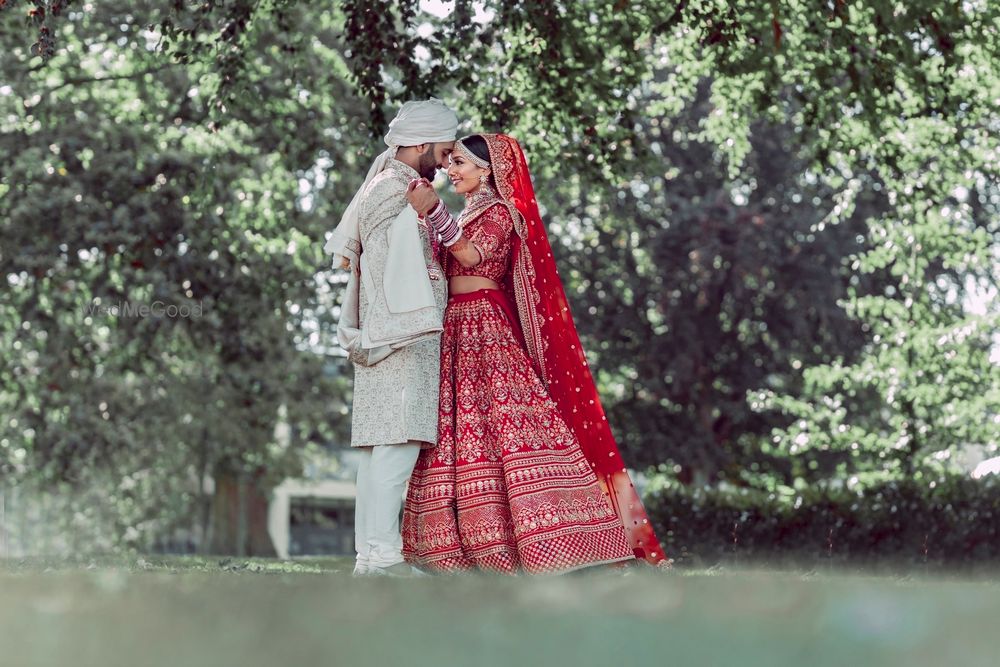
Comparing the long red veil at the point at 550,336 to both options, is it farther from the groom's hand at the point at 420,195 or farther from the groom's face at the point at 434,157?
the groom's hand at the point at 420,195

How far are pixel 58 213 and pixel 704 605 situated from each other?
1354cm

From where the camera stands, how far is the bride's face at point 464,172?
651 centimetres

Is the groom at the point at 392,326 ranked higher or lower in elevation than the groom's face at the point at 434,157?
lower

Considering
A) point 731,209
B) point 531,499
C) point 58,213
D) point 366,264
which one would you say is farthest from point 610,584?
point 731,209

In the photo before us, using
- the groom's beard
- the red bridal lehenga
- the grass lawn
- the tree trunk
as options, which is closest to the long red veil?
the red bridal lehenga

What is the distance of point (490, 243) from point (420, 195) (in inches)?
21.5

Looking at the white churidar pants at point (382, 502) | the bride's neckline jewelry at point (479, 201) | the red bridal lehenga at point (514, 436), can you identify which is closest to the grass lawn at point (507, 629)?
→ the white churidar pants at point (382, 502)

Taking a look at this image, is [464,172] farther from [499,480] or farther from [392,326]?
[499,480]

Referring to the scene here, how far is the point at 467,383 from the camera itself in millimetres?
6391

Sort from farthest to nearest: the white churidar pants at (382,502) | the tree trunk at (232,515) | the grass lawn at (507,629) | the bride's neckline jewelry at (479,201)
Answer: the tree trunk at (232,515)
the bride's neckline jewelry at (479,201)
the white churidar pants at (382,502)
the grass lawn at (507,629)

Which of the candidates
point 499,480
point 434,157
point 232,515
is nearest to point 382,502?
point 499,480

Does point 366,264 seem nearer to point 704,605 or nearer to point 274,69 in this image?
point 704,605

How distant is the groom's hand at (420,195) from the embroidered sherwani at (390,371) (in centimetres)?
16

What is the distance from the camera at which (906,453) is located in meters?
14.7
